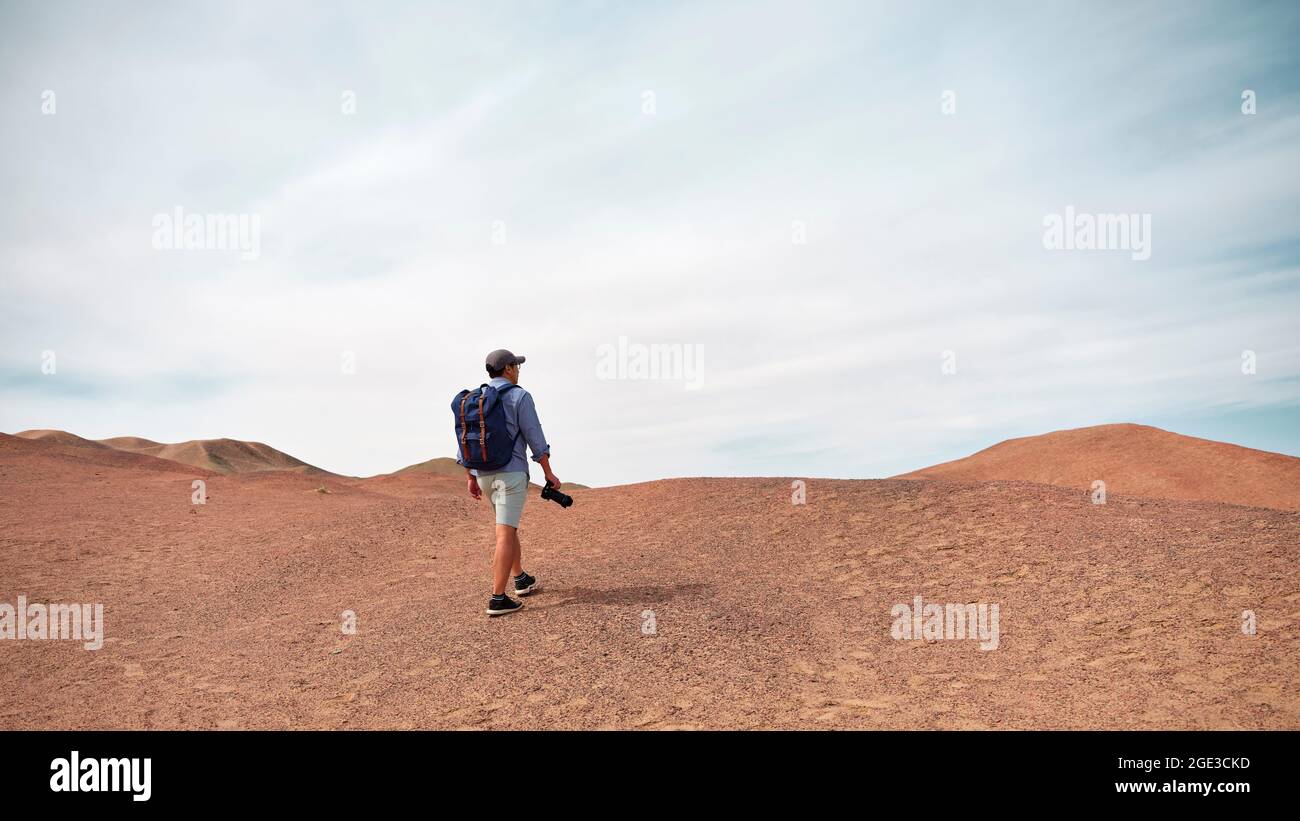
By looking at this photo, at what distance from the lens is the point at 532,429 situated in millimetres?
7676

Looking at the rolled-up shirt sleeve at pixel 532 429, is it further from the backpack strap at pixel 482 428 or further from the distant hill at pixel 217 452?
the distant hill at pixel 217 452

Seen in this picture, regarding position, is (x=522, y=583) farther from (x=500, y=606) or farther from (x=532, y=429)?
(x=532, y=429)

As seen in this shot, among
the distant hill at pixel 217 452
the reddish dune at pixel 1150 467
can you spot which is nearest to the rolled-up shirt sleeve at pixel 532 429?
the reddish dune at pixel 1150 467

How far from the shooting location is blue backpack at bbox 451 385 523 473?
7.59 meters

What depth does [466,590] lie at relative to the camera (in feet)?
30.8

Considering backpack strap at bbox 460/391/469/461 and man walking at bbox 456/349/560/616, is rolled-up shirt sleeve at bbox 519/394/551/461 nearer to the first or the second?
man walking at bbox 456/349/560/616

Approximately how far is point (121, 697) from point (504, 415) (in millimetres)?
4009

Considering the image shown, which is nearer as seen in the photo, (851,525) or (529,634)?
(529,634)

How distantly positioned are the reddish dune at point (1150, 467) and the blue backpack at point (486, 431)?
1939cm

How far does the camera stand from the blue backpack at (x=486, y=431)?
759 centimetres

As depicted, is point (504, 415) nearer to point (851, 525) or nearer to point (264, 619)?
point (264, 619)

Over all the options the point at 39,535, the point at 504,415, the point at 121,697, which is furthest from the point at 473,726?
the point at 39,535

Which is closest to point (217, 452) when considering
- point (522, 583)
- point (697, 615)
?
point (522, 583)

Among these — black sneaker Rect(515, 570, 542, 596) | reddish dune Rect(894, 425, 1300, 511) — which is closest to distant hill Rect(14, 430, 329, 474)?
reddish dune Rect(894, 425, 1300, 511)
